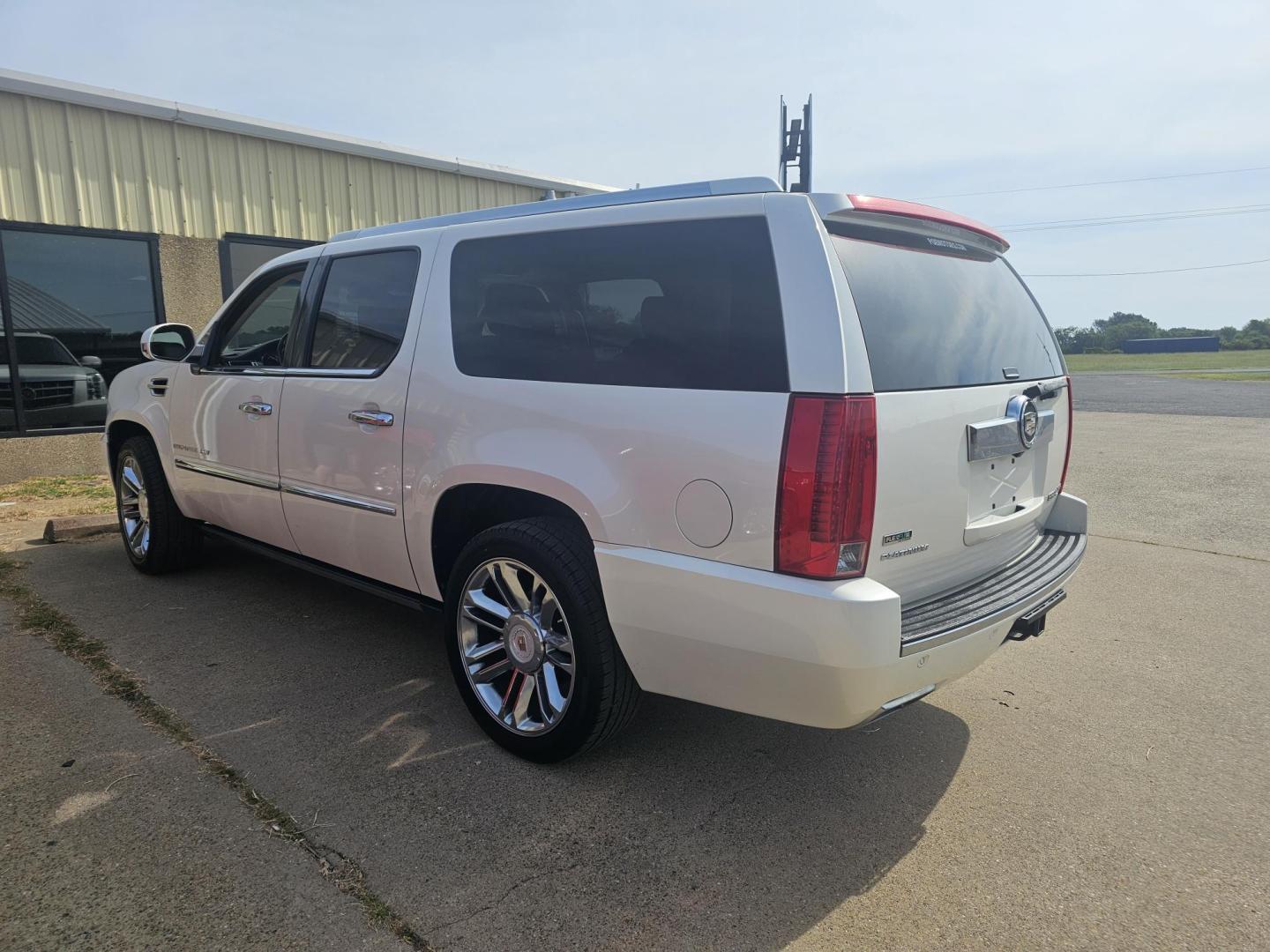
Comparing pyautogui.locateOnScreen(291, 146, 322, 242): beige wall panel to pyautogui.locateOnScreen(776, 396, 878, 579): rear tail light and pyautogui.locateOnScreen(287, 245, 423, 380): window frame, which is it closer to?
pyautogui.locateOnScreen(287, 245, 423, 380): window frame

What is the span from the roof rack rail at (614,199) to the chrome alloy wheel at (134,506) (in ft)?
8.62

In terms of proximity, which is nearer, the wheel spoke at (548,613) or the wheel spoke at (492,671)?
the wheel spoke at (548,613)

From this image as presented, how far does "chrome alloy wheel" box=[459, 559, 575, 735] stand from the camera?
2971 mm

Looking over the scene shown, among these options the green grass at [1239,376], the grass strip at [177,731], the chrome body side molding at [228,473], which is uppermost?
the chrome body side molding at [228,473]

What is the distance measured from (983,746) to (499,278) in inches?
99.6

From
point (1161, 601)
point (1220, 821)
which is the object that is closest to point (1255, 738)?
point (1220, 821)

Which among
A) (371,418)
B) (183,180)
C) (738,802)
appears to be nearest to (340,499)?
(371,418)

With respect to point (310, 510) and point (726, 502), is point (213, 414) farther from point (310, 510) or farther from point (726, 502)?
point (726, 502)

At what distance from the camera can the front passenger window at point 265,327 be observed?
4.23 meters

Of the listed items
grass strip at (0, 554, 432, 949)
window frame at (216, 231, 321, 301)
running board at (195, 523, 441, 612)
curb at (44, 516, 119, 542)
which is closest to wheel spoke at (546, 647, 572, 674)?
running board at (195, 523, 441, 612)

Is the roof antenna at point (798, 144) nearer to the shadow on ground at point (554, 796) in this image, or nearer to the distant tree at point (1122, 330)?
the shadow on ground at point (554, 796)

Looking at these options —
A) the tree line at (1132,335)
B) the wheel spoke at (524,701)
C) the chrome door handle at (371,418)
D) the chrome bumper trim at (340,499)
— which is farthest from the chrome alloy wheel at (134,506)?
the tree line at (1132,335)

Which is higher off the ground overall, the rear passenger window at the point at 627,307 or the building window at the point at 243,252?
the building window at the point at 243,252

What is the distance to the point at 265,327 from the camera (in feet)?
14.8
